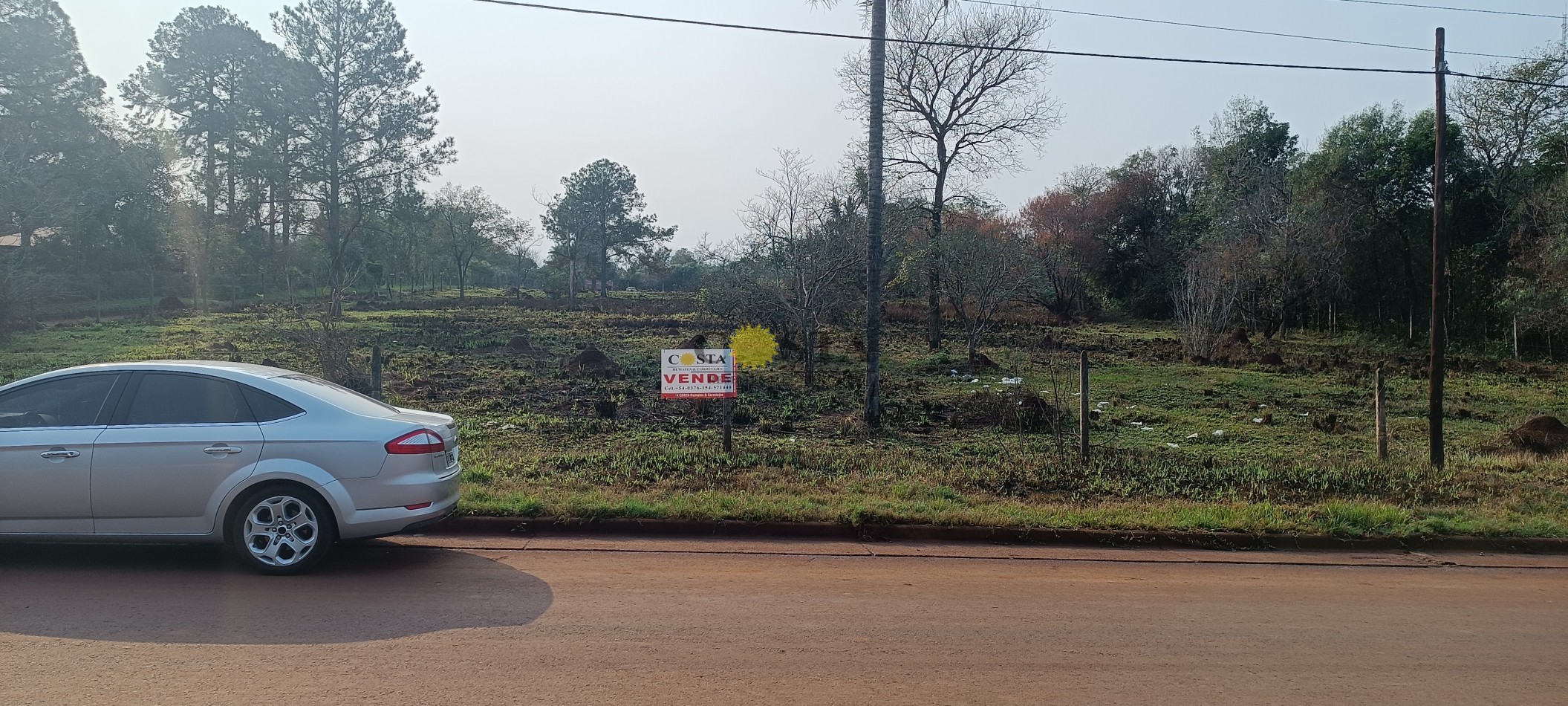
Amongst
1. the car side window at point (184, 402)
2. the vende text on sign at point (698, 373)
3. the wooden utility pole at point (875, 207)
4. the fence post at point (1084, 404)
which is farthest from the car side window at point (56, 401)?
the wooden utility pole at point (875, 207)

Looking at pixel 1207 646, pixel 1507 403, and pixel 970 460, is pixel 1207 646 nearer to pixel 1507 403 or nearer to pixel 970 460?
pixel 970 460

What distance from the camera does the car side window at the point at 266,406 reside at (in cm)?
645

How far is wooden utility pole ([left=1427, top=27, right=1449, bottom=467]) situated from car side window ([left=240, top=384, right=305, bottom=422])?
13555mm

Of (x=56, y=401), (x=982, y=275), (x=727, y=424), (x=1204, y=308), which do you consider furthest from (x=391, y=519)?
(x=1204, y=308)

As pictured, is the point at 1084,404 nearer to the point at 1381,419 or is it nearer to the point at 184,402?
the point at 1381,419

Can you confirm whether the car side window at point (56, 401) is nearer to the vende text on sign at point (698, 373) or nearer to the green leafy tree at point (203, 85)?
the vende text on sign at point (698, 373)

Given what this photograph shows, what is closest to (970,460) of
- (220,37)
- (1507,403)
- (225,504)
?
(225,504)

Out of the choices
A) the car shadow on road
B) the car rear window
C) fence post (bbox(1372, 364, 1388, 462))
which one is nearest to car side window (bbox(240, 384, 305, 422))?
the car rear window

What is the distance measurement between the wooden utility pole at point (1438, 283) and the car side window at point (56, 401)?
1479 centimetres

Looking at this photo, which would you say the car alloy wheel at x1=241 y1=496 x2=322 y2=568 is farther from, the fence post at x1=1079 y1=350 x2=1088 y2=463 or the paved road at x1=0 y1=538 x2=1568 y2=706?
the fence post at x1=1079 y1=350 x2=1088 y2=463

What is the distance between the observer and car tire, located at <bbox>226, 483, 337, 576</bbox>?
6324 millimetres

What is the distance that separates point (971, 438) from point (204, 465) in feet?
35.4

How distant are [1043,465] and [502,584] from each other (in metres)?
7.01

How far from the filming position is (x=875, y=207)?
15758 millimetres
